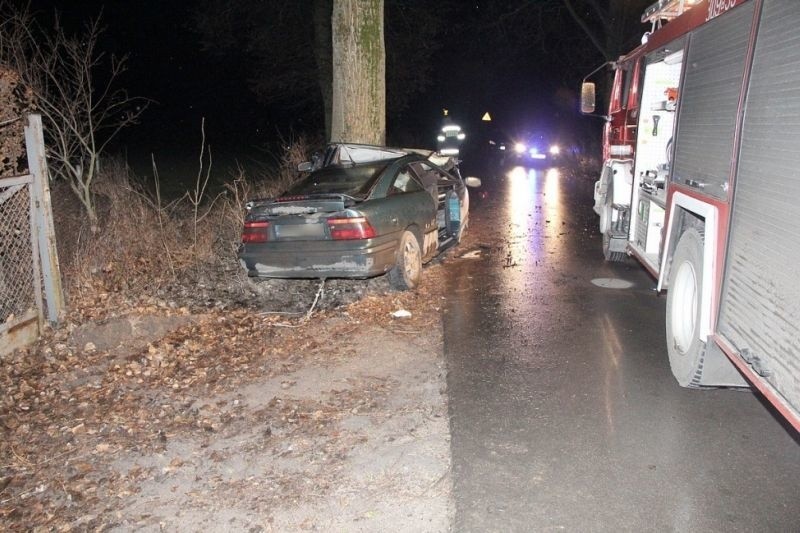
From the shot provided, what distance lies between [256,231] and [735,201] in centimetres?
463

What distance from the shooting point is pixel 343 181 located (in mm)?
7418

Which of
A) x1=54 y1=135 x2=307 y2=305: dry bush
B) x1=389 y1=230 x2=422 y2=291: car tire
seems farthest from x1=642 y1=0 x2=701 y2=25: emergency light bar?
x1=54 y1=135 x2=307 y2=305: dry bush

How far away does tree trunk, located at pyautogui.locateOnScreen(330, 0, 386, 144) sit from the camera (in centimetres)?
1009

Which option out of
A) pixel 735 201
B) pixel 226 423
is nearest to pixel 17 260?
pixel 226 423

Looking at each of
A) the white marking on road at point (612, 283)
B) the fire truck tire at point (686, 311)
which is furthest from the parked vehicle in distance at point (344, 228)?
the fire truck tire at point (686, 311)

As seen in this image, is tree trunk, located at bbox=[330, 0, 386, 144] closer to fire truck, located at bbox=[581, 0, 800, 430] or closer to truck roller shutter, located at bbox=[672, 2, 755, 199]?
fire truck, located at bbox=[581, 0, 800, 430]

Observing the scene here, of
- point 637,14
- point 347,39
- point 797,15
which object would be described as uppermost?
point 637,14

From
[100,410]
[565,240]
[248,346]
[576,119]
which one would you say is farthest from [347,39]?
[576,119]

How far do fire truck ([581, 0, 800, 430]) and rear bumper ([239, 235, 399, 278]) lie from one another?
8.97 ft

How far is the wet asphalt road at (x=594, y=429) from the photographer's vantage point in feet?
10.8

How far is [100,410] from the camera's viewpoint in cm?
450

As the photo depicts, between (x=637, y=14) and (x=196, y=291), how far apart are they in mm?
22032

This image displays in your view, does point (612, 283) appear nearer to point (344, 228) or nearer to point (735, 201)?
point (344, 228)

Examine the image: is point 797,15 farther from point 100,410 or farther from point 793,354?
point 100,410
